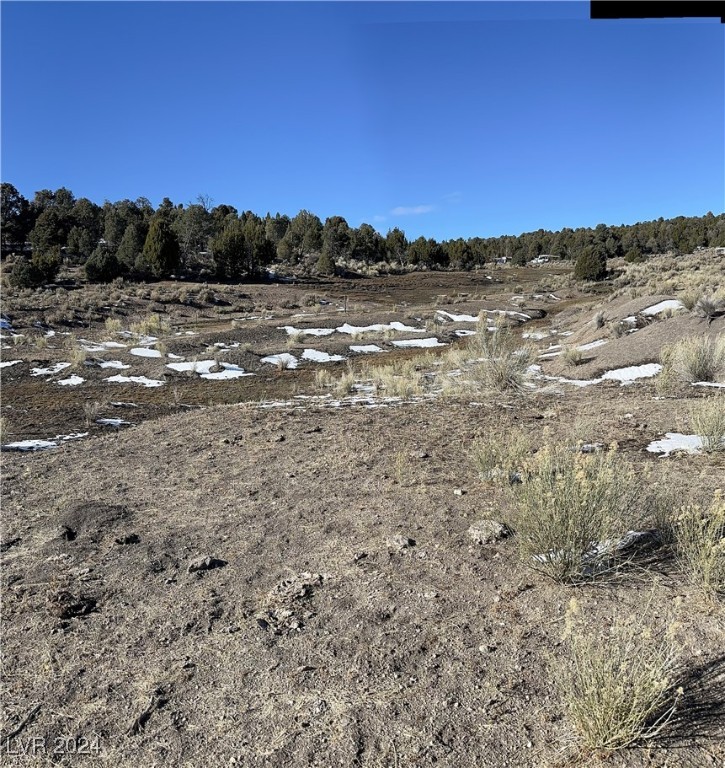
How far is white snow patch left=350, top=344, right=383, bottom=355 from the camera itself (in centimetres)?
1983

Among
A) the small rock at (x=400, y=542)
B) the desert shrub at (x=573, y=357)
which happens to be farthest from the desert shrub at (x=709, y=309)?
the small rock at (x=400, y=542)

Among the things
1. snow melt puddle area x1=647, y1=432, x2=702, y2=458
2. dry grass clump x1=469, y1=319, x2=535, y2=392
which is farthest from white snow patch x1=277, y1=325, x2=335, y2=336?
snow melt puddle area x1=647, y1=432, x2=702, y2=458

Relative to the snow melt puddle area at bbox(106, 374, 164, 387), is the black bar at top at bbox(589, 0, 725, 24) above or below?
above

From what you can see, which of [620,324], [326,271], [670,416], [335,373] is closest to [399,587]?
Answer: [670,416]

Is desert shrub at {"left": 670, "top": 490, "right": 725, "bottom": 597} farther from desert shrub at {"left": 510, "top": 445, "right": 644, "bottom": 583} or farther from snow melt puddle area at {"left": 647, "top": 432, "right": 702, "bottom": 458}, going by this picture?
snow melt puddle area at {"left": 647, "top": 432, "right": 702, "bottom": 458}

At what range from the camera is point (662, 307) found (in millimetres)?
17406

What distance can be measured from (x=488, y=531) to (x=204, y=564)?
209 centimetres

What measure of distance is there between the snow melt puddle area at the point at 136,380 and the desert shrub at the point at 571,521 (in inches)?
498

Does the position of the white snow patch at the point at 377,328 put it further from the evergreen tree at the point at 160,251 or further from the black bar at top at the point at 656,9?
the evergreen tree at the point at 160,251

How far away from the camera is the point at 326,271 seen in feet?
166

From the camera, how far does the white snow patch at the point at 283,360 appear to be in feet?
56.5

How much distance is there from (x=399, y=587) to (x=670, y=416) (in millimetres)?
5281

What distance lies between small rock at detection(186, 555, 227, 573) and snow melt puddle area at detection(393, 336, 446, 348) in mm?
Result: 17742

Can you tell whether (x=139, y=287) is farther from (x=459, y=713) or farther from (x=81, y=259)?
(x=459, y=713)
